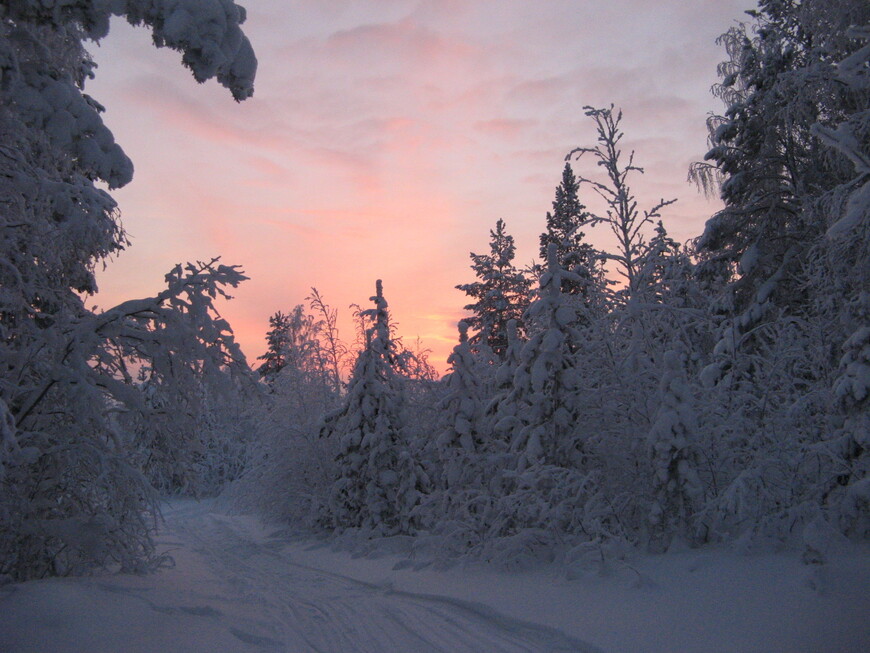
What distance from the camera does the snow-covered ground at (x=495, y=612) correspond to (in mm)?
5738

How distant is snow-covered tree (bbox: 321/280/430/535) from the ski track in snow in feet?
10.6

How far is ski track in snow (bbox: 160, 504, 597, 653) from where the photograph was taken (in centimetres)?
658

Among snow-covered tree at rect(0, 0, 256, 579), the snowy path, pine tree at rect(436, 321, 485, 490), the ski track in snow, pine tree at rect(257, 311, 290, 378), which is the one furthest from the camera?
pine tree at rect(257, 311, 290, 378)

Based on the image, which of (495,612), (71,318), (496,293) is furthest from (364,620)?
(496,293)

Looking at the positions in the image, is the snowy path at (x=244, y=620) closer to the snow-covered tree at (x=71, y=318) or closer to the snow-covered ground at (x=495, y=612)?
the snow-covered ground at (x=495, y=612)

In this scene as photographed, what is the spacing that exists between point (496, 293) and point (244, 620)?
1031 inches

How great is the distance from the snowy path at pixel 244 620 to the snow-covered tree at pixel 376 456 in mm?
4820

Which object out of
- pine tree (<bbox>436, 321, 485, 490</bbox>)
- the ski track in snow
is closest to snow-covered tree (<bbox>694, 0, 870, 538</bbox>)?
the ski track in snow

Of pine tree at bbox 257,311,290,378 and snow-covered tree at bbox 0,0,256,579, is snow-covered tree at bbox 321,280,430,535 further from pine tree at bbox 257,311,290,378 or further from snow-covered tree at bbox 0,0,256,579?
pine tree at bbox 257,311,290,378

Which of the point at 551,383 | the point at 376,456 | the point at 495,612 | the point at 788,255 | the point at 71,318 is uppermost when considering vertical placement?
the point at 788,255

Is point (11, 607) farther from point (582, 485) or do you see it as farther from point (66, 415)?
point (582, 485)

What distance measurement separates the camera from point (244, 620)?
738cm

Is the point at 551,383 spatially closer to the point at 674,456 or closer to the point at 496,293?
the point at 674,456

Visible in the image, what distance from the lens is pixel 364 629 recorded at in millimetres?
7445
